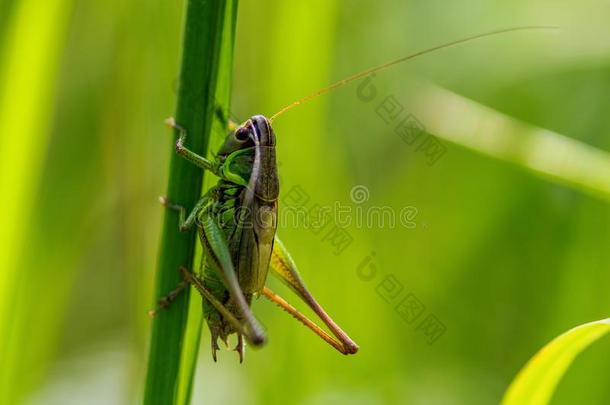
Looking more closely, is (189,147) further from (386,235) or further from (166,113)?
(386,235)

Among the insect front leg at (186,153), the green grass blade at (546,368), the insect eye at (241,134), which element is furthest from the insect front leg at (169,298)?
the green grass blade at (546,368)

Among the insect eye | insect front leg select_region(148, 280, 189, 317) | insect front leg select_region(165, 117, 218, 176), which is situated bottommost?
insect front leg select_region(148, 280, 189, 317)

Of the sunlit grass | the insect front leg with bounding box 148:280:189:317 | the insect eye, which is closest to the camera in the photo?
the insect front leg with bounding box 148:280:189:317

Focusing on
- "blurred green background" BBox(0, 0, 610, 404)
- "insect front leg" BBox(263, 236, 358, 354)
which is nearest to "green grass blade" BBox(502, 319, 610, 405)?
"insect front leg" BBox(263, 236, 358, 354)

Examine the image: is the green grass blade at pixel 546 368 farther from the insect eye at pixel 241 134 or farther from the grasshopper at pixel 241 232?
the insect eye at pixel 241 134

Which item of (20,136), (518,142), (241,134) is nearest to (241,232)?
(241,134)

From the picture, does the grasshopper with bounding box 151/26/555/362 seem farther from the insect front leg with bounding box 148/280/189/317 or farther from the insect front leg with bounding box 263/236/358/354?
the insect front leg with bounding box 148/280/189/317

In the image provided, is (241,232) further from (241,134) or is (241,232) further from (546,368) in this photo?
(546,368)
